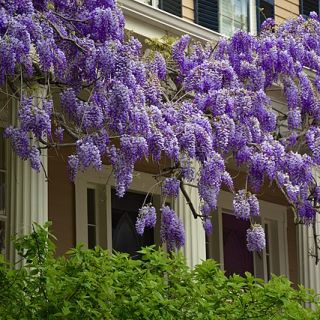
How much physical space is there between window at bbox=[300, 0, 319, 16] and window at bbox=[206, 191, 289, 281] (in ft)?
10.1

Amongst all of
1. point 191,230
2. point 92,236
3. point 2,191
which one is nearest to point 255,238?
point 191,230

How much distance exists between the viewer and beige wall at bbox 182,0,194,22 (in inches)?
656

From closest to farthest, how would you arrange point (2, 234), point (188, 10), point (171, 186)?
point (171, 186) < point (2, 234) < point (188, 10)

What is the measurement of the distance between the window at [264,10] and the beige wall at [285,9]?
0.88ft

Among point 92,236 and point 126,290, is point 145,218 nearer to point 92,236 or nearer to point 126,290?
point 126,290

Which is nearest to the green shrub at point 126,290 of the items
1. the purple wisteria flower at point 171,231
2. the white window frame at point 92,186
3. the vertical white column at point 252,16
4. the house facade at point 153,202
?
the house facade at point 153,202

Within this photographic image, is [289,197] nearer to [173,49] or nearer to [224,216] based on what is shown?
[173,49]

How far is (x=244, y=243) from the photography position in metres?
19.7

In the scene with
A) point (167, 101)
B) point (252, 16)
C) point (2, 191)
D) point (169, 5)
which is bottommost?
point (2, 191)

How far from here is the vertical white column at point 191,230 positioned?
48.9ft

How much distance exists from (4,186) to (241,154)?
285cm

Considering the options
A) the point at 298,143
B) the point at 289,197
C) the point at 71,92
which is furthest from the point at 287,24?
the point at 71,92

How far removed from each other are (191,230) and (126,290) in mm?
4489

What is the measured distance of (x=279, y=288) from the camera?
1096cm
